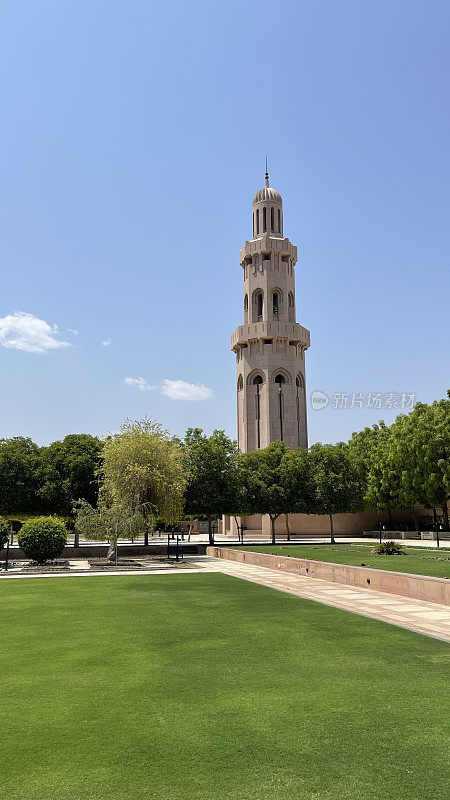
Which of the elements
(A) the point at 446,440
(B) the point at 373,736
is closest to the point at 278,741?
(B) the point at 373,736

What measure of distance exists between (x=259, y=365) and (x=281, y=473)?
→ 23846mm

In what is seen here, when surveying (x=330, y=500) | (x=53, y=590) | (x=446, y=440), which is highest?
(x=446, y=440)

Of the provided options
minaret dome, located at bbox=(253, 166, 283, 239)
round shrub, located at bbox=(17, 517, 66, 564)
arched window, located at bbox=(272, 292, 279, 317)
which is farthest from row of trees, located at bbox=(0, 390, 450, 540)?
minaret dome, located at bbox=(253, 166, 283, 239)

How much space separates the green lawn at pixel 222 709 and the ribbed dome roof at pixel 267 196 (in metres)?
74.9

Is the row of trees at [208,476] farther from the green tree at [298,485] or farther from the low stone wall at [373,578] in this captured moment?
the low stone wall at [373,578]

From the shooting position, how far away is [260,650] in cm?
891

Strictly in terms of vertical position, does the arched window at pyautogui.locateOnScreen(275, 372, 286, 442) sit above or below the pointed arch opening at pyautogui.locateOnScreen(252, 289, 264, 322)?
below

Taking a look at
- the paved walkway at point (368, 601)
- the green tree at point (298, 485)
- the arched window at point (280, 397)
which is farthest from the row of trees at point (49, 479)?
the arched window at point (280, 397)

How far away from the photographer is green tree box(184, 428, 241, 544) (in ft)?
139

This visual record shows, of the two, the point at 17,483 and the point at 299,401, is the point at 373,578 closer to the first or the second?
the point at 17,483

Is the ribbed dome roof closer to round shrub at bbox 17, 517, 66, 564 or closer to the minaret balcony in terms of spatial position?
the minaret balcony

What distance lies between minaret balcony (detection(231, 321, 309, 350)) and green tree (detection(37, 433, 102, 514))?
3294 cm

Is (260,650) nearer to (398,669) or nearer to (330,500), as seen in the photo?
(398,669)

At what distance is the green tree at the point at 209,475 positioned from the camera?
4241 cm
